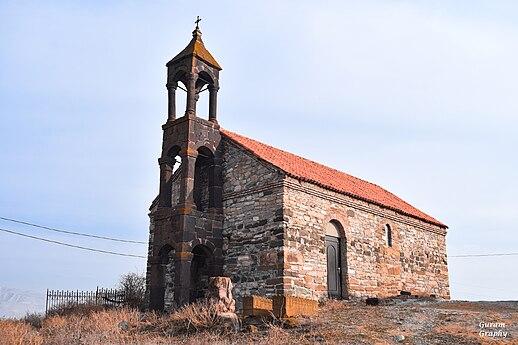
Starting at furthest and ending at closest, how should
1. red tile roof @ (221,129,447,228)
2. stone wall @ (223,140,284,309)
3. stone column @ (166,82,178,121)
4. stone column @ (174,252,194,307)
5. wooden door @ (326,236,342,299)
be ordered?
stone column @ (166,82,178,121) → red tile roof @ (221,129,447,228) → wooden door @ (326,236,342,299) → stone wall @ (223,140,284,309) → stone column @ (174,252,194,307)

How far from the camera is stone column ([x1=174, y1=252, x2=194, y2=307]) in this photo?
1698 cm

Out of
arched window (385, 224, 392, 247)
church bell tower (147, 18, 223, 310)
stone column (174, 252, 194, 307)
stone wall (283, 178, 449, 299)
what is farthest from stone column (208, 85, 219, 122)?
arched window (385, 224, 392, 247)

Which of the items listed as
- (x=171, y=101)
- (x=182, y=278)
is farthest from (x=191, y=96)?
(x=182, y=278)

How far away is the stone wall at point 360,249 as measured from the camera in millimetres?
17594

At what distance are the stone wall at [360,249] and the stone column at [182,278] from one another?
3261 millimetres

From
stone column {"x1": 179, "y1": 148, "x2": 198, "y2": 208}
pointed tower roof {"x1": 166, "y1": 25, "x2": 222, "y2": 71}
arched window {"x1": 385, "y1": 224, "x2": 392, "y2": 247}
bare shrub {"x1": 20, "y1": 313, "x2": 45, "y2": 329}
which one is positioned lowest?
bare shrub {"x1": 20, "y1": 313, "x2": 45, "y2": 329}

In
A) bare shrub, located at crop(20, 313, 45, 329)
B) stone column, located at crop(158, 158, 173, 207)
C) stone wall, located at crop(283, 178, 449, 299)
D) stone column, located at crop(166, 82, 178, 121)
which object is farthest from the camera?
stone column, located at crop(166, 82, 178, 121)

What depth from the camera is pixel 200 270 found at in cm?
1920

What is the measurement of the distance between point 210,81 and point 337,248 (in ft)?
26.3

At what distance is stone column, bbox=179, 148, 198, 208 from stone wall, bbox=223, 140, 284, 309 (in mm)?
1614

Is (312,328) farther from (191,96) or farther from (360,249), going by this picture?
(191,96)

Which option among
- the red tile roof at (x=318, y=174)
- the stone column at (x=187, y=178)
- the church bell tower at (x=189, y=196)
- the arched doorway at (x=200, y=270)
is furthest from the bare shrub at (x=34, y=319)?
the red tile roof at (x=318, y=174)

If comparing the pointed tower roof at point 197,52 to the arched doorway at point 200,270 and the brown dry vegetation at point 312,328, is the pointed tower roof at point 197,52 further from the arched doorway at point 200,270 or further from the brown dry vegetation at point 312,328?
the brown dry vegetation at point 312,328

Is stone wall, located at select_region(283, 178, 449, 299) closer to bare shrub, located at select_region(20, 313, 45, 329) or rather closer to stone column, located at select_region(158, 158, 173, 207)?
stone column, located at select_region(158, 158, 173, 207)
